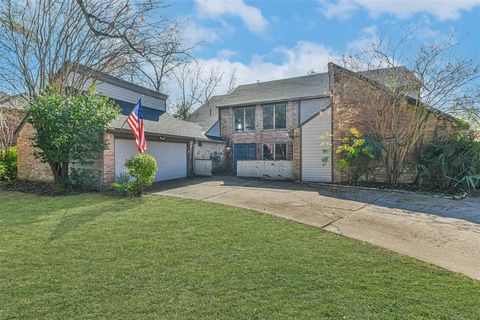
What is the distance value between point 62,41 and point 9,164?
6.61 m

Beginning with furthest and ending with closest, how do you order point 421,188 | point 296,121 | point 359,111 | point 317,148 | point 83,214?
point 296,121
point 317,148
point 359,111
point 421,188
point 83,214

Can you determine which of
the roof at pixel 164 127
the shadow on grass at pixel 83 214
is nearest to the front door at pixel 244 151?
the roof at pixel 164 127

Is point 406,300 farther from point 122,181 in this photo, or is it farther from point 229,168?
point 229,168

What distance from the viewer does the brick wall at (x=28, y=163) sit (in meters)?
12.8

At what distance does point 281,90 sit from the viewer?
20.7 m

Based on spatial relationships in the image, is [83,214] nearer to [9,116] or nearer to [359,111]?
[9,116]

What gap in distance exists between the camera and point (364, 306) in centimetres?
297

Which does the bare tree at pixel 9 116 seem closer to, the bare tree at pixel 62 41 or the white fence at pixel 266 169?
the bare tree at pixel 62 41

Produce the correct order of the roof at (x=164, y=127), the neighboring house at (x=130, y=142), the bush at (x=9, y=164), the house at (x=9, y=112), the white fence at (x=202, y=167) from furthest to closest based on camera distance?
the white fence at (x=202, y=167) < the house at (x=9, y=112) < the bush at (x=9, y=164) < the roof at (x=164, y=127) < the neighboring house at (x=130, y=142)

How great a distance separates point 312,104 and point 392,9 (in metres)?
8.99

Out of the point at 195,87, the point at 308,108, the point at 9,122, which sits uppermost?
the point at 195,87

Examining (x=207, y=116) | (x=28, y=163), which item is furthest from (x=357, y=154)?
(x=28, y=163)

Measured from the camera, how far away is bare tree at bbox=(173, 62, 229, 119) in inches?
1198

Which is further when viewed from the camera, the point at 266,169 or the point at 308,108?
the point at 308,108
